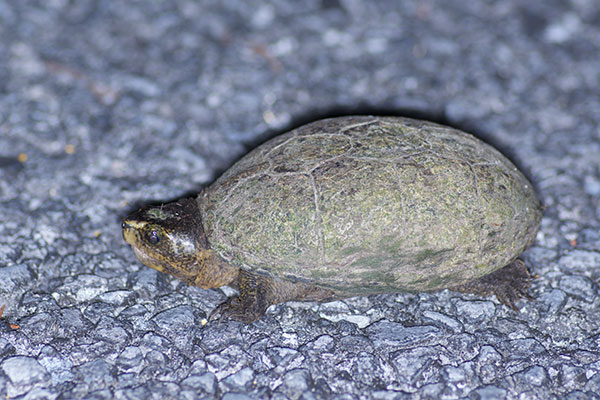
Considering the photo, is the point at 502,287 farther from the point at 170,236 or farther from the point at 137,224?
the point at 137,224

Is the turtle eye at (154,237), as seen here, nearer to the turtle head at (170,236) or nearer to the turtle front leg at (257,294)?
the turtle head at (170,236)

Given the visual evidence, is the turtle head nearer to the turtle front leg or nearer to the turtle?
the turtle

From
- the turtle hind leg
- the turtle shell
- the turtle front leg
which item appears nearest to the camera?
the turtle shell

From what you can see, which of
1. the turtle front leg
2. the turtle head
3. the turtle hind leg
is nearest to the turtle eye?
the turtle head

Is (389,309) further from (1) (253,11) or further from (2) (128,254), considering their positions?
(1) (253,11)

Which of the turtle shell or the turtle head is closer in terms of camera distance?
the turtle shell

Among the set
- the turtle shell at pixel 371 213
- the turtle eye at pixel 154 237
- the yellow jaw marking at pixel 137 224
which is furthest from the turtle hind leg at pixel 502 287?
the yellow jaw marking at pixel 137 224
